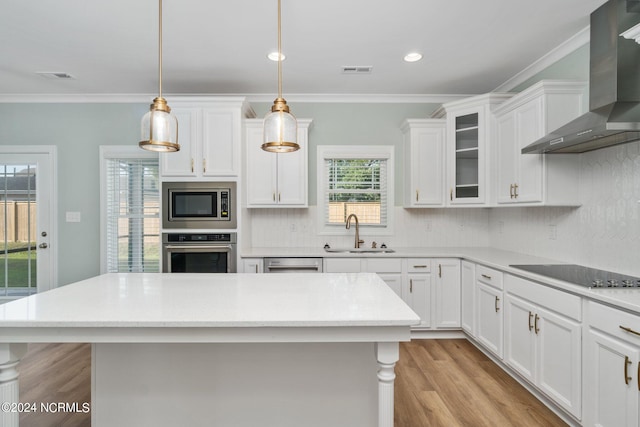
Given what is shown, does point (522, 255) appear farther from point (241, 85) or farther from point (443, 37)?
point (241, 85)

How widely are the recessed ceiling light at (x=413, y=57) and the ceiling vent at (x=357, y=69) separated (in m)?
0.35

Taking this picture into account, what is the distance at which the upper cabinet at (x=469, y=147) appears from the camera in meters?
3.27

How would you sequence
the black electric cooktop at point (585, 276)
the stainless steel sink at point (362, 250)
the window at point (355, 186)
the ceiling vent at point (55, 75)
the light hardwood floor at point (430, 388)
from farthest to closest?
the window at point (355, 186), the stainless steel sink at point (362, 250), the ceiling vent at point (55, 75), the light hardwood floor at point (430, 388), the black electric cooktop at point (585, 276)

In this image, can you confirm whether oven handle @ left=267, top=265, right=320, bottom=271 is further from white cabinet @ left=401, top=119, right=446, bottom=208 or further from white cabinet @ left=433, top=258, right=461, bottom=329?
white cabinet @ left=401, top=119, right=446, bottom=208

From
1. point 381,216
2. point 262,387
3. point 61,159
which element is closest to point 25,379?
point 262,387

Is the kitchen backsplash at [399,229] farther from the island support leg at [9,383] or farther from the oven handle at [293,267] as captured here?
the island support leg at [9,383]

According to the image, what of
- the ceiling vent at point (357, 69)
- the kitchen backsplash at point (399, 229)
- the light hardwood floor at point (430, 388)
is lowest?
the light hardwood floor at point (430, 388)

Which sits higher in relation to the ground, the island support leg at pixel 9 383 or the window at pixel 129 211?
the window at pixel 129 211

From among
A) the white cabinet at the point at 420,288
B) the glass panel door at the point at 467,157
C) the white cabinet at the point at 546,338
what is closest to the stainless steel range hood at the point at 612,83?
the white cabinet at the point at 546,338

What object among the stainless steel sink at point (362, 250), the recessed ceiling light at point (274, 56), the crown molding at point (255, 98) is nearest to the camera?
the recessed ceiling light at point (274, 56)

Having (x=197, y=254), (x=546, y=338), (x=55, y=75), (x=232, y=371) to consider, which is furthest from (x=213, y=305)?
(x=55, y=75)

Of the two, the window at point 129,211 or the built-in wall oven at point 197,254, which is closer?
the built-in wall oven at point 197,254

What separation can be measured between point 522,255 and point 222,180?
3033mm

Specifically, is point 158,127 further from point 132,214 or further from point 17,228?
point 17,228
